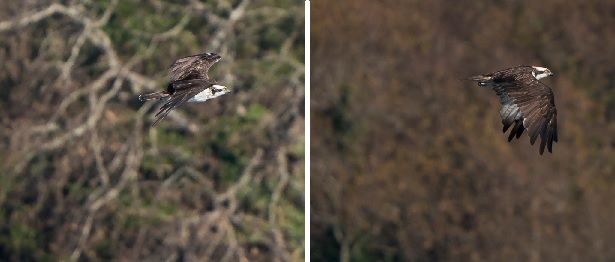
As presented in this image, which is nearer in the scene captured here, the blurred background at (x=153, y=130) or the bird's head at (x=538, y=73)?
the bird's head at (x=538, y=73)

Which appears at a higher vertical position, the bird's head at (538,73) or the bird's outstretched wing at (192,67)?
the bird's outstretched wing at (192,67)

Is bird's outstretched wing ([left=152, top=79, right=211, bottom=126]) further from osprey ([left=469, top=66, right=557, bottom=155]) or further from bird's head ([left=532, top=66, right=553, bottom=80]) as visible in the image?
bird's head ([left=532, top=66, right=553, bottom=80])

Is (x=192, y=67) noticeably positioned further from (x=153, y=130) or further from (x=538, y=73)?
(x=153, y=130)

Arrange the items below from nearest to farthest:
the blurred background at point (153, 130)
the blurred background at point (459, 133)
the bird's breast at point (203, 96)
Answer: the bird's breast at point (203, 96) → the blurred background at point (153, 130) → the blurred background at point (459, 133)

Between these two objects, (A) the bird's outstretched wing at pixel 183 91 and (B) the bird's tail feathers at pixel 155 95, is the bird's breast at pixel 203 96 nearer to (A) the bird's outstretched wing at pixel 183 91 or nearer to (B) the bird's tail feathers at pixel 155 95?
(A) the bird's outstretched wing at pixel 183 91

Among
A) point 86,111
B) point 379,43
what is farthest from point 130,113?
point 379,43

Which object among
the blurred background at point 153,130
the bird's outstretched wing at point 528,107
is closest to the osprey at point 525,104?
the bird's outstretched wing at point 528,107

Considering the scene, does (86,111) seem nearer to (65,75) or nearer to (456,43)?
(65,75)
